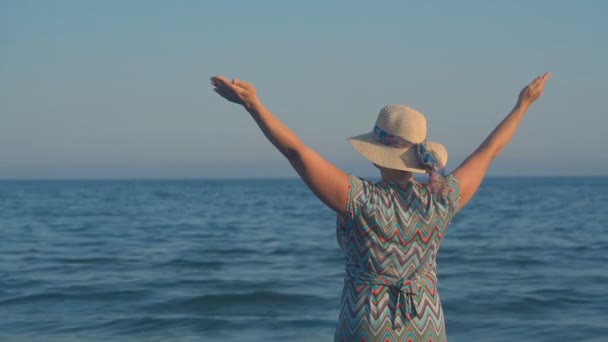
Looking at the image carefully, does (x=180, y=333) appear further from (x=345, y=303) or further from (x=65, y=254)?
(x=65, y=254)

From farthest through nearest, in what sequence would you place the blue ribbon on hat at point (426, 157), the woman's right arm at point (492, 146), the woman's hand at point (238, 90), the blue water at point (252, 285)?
the blue water at point (252, 285), the woman's right arm at point (492, 146), the blue ribbon on hat at point (426, 157), the woman's hand at point (238, 90)

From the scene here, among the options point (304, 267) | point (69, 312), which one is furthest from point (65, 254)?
point (69, 312)

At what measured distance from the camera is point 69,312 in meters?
9.57

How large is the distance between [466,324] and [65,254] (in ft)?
34.6

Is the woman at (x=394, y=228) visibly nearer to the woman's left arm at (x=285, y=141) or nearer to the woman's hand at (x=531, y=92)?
the woman's left arm at (x=285, y=141)

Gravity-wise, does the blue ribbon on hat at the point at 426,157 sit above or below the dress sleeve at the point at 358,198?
above

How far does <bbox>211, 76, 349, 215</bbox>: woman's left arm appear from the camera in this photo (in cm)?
247

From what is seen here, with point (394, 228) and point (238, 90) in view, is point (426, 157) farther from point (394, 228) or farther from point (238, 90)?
point (238, 90)

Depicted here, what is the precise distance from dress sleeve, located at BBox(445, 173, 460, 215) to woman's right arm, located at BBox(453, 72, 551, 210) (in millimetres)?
31

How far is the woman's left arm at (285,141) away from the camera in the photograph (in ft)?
8.11

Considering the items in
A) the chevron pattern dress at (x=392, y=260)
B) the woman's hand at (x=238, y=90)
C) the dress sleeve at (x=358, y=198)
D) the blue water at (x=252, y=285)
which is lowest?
the blue water at (x=252, y=285)

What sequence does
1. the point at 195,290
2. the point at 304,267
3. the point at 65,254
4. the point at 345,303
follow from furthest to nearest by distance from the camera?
the point at 65,254, the point at 304,267, the point at 195,290, the point at 345,303

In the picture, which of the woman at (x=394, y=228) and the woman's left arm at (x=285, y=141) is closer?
the woman's left arm at (x=285, y=141)

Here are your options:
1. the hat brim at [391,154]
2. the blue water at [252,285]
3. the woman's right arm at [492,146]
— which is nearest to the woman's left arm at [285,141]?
the hat brim at [391,154]
